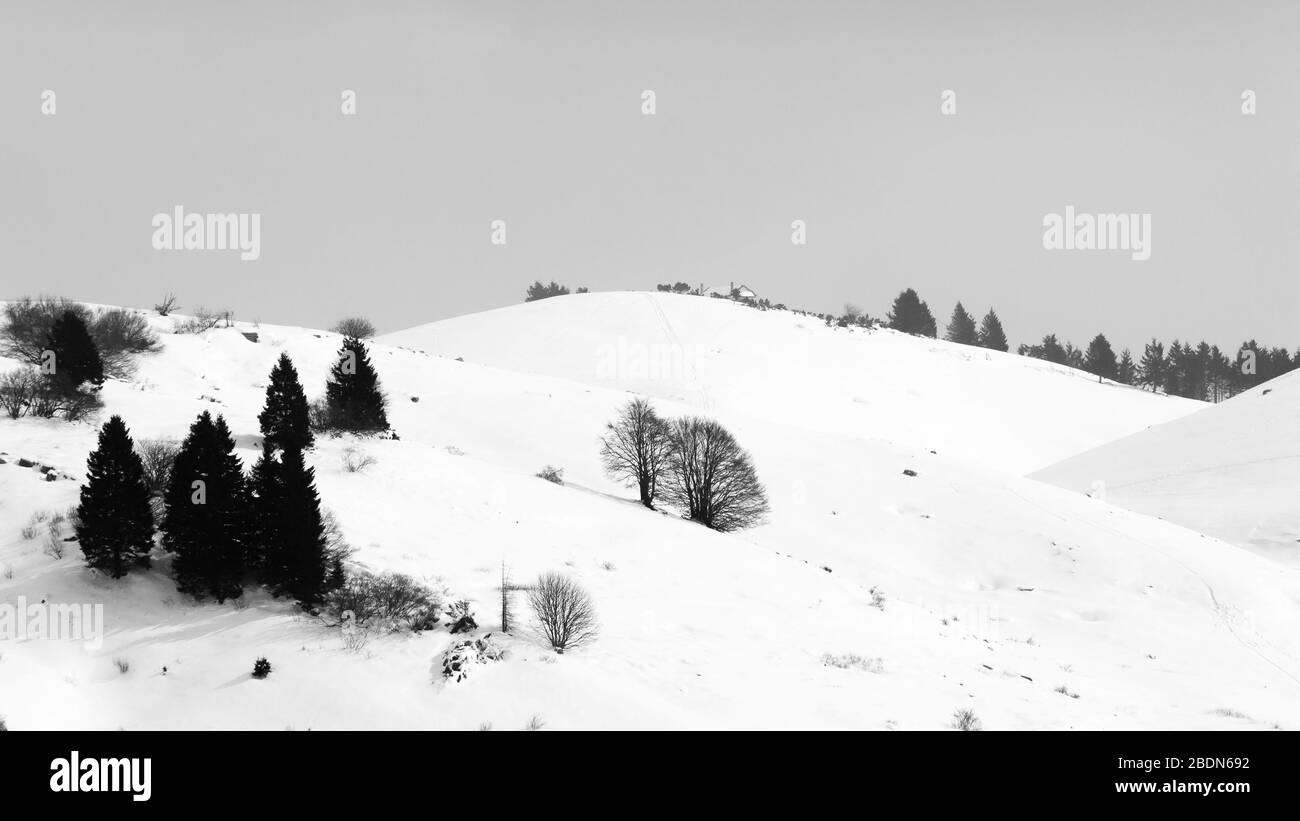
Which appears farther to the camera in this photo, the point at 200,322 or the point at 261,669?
the point at 200,322

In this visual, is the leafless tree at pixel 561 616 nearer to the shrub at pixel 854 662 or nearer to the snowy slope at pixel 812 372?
the shrub at pixel 854 662

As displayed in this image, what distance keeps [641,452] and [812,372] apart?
43420 mm

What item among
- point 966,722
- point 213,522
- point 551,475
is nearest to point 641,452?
point 551,475

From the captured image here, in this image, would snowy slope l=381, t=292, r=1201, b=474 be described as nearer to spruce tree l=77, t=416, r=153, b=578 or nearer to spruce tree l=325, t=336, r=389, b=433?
spruce tree l=325, t=336, r=389, b=433

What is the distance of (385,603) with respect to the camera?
53.8 feet

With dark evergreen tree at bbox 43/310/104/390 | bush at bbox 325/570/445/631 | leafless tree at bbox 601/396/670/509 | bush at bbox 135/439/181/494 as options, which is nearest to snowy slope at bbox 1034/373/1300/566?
leafless tree at bbox 601/396/670/509

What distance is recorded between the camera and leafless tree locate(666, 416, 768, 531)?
29.5m

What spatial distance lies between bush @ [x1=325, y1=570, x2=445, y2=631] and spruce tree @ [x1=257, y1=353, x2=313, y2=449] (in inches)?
341

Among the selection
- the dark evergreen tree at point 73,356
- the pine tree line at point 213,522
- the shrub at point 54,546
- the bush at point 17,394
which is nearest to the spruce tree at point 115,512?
the pine tree line at point 213,522

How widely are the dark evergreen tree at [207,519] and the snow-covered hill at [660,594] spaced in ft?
2.11

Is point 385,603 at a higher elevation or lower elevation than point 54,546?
lower

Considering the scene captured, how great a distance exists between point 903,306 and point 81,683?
123449mm

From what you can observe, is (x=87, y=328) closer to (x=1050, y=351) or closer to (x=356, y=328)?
(x=356, y=328)
